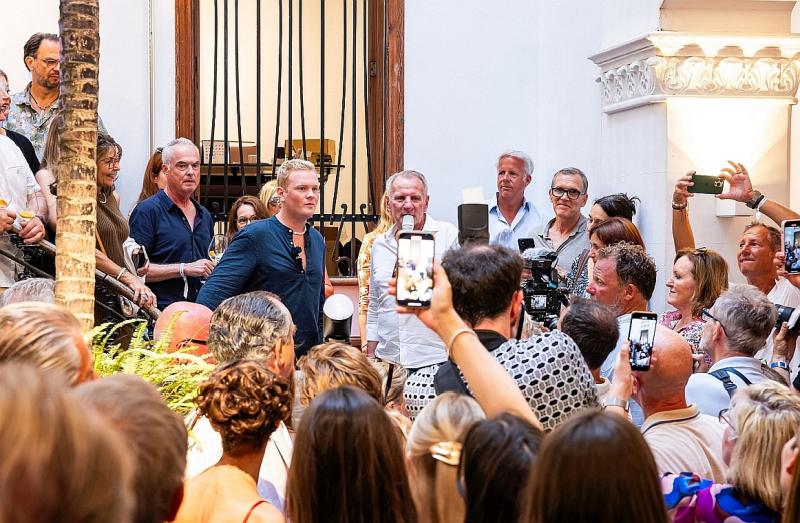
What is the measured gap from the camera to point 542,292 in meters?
4.95

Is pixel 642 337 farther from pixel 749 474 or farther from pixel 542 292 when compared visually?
pixel 542 292

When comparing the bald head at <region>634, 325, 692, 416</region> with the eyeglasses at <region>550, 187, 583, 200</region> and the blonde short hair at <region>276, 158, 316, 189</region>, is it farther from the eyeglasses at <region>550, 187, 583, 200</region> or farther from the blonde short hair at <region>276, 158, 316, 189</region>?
the eyeglasses at <region>550, 187, 583, 200</region>

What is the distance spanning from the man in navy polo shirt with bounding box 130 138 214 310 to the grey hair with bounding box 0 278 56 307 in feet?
6.59

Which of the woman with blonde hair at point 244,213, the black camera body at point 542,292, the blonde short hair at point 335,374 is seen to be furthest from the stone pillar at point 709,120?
the blonde short hair at point 335,374

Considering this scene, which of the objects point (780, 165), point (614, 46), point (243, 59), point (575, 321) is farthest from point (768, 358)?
point (243, 59)

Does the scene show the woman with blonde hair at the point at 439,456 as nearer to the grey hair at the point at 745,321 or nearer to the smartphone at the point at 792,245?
the grey hair at the point at 745,321

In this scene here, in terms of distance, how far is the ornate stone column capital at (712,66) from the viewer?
718cm

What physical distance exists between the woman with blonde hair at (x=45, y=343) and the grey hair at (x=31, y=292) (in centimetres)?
147

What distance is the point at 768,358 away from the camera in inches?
205

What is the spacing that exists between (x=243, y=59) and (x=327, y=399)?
30.2ft

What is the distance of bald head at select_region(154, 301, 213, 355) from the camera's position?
14.0 ft

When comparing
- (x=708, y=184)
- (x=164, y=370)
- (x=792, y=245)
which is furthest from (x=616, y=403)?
(x=708, y=184)

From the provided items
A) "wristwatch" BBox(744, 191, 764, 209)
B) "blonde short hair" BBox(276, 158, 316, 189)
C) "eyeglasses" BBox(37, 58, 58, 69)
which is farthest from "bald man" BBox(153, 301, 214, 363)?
"wristwatch" BBox(744, 191, 764, 209)

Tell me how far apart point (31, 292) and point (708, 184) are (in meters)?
3.69
